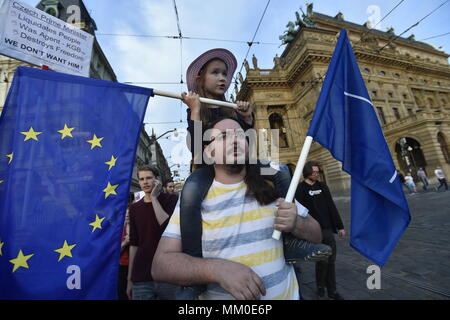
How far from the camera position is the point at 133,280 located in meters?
2.42

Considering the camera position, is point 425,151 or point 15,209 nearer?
point 15,209

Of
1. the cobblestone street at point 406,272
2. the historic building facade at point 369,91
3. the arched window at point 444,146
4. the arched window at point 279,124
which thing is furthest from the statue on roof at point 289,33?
the cobblestone street at point 406,272

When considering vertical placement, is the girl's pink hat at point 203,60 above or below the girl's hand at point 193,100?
above

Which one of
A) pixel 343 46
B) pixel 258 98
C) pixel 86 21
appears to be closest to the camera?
pixel 343 46

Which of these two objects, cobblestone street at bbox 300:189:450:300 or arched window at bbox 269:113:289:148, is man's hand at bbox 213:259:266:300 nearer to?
cobblestone street at bbox 300:189:450:300

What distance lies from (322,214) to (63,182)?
12.1 ft

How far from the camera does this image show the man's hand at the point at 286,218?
1001mm

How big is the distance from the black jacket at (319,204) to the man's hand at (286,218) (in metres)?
2.85

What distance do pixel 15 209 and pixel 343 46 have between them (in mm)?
2650

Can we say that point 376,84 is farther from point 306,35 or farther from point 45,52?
point 45,52

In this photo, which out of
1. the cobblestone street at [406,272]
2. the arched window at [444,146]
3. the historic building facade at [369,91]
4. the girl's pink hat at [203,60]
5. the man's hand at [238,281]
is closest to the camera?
the man's hand at [238,281]

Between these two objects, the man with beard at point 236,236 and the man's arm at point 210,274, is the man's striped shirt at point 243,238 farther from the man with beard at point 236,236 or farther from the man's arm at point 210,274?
the man's arm at point 210,274

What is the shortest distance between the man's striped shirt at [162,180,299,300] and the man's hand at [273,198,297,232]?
132 millimetres
